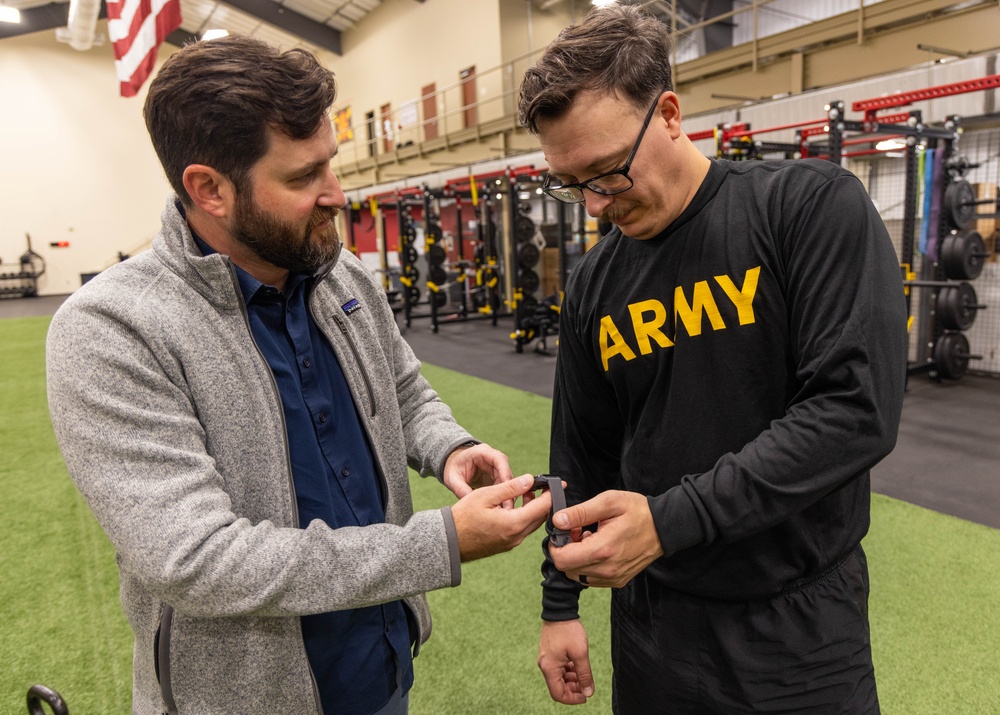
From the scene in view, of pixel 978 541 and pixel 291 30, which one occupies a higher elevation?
pixel 291 30

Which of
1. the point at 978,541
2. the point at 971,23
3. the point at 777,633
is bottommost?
the point at 978,541

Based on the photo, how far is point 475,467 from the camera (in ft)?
4.14

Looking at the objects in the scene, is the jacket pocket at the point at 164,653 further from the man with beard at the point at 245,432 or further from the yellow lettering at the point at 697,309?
the yellow lettering at the point at 697,309

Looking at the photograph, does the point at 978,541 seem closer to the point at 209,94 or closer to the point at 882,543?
the point at 882,543

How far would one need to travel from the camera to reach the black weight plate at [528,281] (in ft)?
27.5

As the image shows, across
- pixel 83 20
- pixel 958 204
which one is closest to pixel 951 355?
pixel 958 204

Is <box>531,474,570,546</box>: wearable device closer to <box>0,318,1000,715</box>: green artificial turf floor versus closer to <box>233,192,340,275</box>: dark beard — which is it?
<box>233,192,340,275</box>: dark beard

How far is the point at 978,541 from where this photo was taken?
299 cm

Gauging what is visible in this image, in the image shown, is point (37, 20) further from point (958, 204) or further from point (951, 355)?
point (951, 355)

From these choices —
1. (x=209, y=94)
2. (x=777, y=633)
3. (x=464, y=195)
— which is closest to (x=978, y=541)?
(x=777, y=633)

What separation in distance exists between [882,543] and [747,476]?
8.74 feet

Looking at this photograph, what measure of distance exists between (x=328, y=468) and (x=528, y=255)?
7754 millimetres

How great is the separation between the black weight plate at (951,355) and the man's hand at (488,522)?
608 cm

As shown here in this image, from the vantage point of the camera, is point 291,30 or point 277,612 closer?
point 277,612
